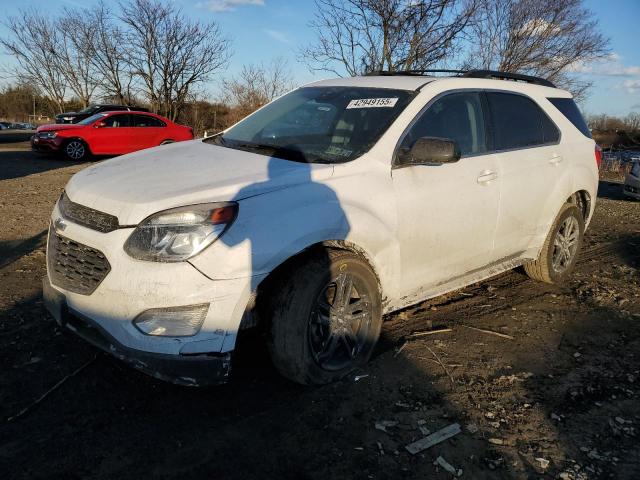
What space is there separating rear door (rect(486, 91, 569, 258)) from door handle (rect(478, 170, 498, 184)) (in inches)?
4.5

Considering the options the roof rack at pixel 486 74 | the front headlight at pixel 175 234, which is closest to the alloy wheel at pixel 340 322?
the front headlight at pixel 175 234

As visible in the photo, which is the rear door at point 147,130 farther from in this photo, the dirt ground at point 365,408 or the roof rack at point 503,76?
the roof rack at point 503,76

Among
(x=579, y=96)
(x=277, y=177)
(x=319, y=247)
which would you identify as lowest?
(x=319, y=247)

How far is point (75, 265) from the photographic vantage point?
9.30 feet

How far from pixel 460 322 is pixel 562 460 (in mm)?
1683

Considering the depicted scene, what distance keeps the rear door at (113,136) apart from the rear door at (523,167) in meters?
14.7

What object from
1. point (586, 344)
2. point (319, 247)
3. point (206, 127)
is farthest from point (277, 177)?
point (206, 127)

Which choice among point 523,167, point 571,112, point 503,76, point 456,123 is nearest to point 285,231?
point 456,123

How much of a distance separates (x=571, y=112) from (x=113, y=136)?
14.7m

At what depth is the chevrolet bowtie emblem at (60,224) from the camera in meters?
2.95

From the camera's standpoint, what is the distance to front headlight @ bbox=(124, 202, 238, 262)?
102 inches

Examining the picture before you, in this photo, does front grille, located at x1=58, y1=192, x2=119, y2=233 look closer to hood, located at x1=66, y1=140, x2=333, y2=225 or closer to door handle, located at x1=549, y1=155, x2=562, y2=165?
hood, located at x1=66, y1=140, x2=333, y2=225

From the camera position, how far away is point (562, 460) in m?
2.61

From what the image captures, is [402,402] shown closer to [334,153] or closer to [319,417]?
[319,417]
